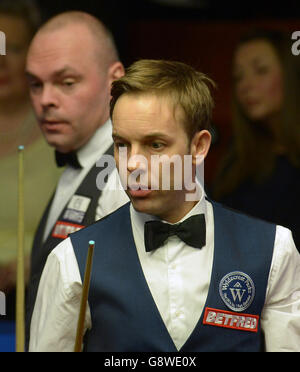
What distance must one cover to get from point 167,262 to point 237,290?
184 millimetres

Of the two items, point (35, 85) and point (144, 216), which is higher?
point (35, 85)

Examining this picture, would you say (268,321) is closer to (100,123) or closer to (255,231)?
(255,231)

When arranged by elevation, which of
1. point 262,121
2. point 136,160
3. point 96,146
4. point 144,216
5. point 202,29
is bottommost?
point 144,216

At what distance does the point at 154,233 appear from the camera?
1.79 m

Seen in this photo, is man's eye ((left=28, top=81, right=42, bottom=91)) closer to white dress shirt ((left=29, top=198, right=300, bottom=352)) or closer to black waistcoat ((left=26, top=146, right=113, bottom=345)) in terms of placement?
black waistcoat ((left=26, top=146, right=113, bottom=345))

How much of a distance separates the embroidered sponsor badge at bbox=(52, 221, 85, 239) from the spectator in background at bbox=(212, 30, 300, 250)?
1025 mm

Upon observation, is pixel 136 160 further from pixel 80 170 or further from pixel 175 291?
pixel 80 170

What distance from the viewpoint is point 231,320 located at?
1.77 meters

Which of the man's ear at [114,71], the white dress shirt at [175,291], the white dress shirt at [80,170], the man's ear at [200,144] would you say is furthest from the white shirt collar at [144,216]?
the man's ear at [114,71]

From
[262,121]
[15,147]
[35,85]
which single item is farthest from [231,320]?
[15,147]

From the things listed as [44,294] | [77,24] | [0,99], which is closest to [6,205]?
[0,99]

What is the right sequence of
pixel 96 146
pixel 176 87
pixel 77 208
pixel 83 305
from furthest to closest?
pixel 96 146 < pixel 77 208 < pixel 176 87 < pixel 83 305

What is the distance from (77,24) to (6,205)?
1.05 meters

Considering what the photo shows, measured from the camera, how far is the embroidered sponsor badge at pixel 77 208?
209 centimetres
